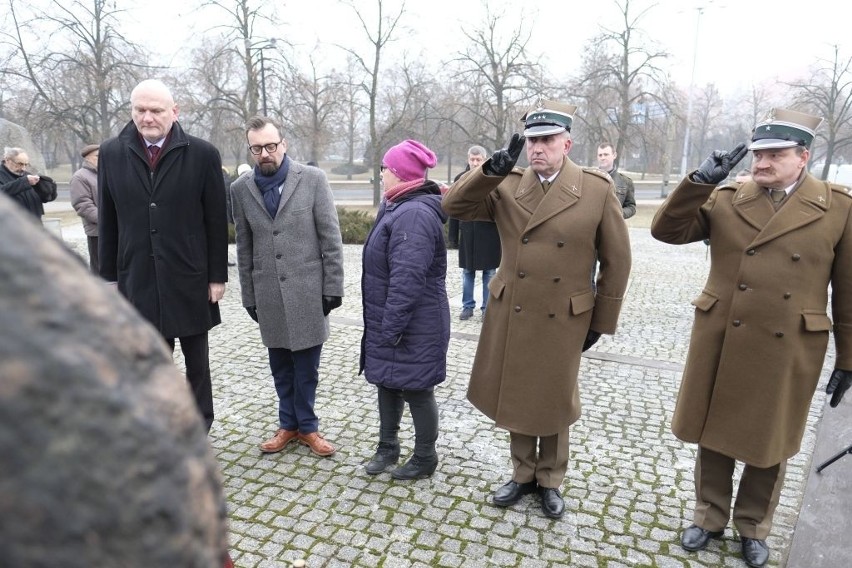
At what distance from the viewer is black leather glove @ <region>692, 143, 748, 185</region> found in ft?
9.53

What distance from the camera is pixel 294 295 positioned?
3.88m

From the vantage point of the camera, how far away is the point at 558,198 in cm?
318

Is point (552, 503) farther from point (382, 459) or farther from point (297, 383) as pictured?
point (297, 383)

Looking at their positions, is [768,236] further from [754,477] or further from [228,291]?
[228,291]

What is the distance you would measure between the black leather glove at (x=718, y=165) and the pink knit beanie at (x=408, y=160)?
138 centimetres

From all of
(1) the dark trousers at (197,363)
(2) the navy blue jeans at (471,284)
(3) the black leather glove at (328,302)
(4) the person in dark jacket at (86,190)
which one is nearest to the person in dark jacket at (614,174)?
(2) the navy blue jeans at (471,284)

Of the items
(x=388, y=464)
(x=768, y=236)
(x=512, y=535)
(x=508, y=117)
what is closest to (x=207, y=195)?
(x=388, y=464)

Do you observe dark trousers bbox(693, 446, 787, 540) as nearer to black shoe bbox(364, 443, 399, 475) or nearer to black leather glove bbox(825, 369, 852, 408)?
black leather glove bbox(825, 369, 852, 408)

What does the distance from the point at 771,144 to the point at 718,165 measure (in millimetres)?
229

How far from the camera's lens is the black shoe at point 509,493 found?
138 inches

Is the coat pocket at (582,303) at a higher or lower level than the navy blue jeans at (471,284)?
higher

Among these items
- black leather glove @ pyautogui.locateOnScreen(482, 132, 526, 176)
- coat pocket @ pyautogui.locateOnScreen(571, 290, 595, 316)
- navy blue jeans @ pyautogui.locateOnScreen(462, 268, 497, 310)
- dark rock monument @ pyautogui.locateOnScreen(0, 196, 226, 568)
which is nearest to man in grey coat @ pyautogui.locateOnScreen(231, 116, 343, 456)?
black leather glove @ pyautogui.locateOnScreen(482, 132, 526, 176)

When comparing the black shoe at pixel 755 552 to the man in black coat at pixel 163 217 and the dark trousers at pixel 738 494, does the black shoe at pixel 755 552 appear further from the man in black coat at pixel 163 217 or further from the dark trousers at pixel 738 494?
the man in black coat at pixel 163 217

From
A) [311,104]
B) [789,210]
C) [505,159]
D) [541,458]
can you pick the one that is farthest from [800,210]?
[311,104]
